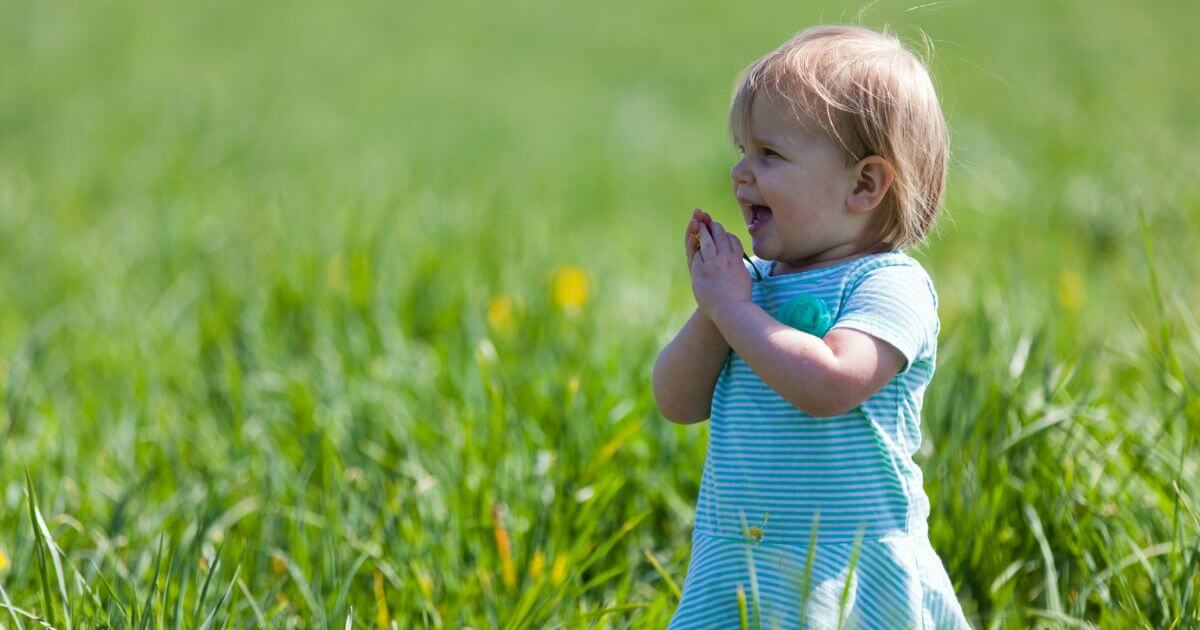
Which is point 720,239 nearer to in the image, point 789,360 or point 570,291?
point 789,360

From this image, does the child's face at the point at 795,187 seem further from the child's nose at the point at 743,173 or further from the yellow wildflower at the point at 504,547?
the yellow wildflower at the point at 504,547

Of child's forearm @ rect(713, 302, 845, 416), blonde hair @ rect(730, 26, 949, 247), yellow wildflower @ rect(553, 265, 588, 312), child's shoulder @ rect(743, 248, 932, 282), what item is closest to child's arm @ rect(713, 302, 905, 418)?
child's forearm @ rect(713, 302, 845, 416)

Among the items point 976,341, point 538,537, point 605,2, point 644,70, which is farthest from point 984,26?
point 538,537

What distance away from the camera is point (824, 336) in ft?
5.02

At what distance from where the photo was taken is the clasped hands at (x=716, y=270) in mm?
1562

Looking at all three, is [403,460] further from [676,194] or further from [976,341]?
[676,194]

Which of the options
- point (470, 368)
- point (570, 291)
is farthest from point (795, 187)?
point (570, 291)

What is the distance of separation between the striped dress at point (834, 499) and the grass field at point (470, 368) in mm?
334

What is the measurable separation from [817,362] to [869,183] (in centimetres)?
29

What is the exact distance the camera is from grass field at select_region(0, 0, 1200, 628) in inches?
82.2

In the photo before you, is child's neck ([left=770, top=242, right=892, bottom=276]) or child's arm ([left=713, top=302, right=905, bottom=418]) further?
child's neck ([left=770, top=242, right=892, bottom=276])

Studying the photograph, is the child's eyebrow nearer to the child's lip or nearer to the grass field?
the child's lip

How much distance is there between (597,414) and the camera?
264cm

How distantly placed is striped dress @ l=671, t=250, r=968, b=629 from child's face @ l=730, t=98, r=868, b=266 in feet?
0.15
